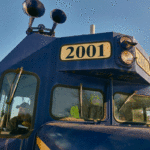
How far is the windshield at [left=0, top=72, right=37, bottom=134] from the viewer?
81.1 inches

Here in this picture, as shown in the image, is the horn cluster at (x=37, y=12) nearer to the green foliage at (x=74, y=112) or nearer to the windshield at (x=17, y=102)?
the windshield at (x=17, y=102)

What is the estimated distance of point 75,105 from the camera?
2.37 metres

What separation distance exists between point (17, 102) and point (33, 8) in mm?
1681

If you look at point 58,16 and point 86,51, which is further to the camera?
point 58,16

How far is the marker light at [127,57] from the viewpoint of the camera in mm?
2338

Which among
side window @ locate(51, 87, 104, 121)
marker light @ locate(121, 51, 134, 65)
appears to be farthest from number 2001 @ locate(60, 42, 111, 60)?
side window @ locate(51, 87, 104, 121)

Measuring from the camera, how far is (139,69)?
256 centimetres

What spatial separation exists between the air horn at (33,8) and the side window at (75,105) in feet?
4.77

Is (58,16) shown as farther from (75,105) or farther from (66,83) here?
(75,105)

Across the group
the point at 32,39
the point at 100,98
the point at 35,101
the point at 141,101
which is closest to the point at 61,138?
the point at 35,101

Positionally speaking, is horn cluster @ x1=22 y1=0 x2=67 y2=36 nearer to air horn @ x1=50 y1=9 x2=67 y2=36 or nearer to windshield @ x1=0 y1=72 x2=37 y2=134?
air horn @ x1=50 y1=9 x2=67 y2=36

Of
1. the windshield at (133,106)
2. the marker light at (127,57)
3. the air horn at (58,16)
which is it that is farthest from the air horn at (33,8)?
the windshield at (133,106)

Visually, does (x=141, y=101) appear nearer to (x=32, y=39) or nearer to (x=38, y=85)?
(x=38, y=85)

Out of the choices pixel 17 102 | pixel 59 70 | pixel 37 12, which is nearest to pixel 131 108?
pixel 59 70
